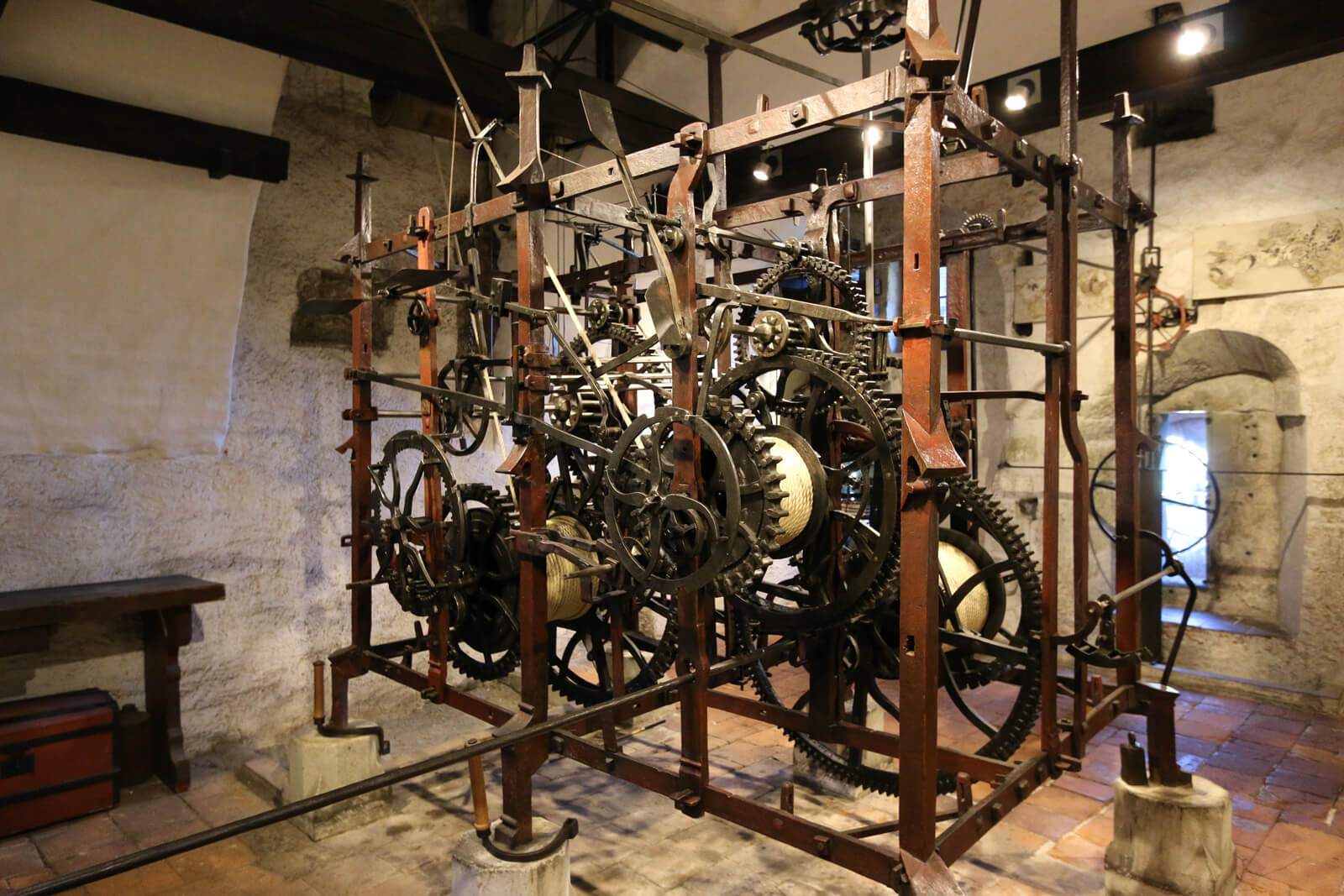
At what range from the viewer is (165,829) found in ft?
12.6

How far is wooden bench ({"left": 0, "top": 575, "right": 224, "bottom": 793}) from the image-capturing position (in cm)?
373

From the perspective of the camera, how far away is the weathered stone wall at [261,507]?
167 inches

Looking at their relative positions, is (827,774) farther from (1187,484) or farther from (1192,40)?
(1192,40)

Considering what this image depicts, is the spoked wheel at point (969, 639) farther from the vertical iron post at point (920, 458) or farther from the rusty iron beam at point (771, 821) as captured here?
the vertical iron post at point (920, 458)

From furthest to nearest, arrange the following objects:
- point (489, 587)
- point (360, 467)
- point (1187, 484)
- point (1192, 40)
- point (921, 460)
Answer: point (1187, 484) < point (1192, 40) < point (360, 467) < point (489, 587) < point (921, 460)

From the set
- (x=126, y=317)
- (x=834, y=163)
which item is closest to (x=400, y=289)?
(x=126, y=317)

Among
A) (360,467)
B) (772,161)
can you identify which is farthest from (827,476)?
(772,161)

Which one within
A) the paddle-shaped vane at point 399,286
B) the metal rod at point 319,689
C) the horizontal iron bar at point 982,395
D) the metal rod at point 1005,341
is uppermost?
the paddle-shaped vane at point 399,286

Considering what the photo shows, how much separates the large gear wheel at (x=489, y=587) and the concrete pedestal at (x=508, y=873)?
805mm

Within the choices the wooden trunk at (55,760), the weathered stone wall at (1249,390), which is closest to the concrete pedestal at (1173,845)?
the weathered stone wall at (1249,390)

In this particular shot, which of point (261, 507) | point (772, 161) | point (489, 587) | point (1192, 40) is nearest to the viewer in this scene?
point (489, 587)

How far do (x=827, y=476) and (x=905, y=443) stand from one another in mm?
962

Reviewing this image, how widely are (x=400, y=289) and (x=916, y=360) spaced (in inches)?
88.3

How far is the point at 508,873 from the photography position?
2.80 m
